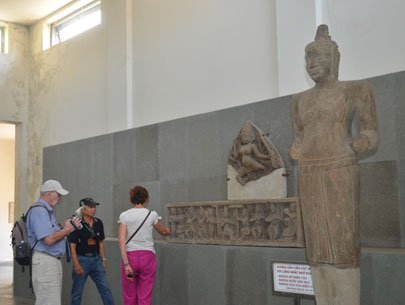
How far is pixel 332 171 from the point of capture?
13.0 feet

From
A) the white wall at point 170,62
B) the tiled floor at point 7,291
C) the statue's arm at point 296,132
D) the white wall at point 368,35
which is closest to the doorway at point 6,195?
the tiled floor at point 7,291

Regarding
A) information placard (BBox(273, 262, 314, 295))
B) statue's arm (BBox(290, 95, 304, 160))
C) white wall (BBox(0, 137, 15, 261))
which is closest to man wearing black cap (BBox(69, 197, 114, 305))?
information placard (BBox(273, 262, 314, 295))

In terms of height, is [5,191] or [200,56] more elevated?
[200,56]

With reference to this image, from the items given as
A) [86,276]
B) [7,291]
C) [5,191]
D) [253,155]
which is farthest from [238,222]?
[5,191]

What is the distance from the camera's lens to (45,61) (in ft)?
40.5

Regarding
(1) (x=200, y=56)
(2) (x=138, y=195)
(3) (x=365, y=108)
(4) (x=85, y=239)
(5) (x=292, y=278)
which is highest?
(1) (x=200, y=56)

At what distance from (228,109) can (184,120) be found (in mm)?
947

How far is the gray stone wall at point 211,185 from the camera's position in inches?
223

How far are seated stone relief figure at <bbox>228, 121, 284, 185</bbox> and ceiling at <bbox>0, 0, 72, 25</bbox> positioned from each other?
6639mm

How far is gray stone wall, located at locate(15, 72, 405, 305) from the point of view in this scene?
5668 mm

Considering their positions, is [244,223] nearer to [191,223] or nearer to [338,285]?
[191,223]

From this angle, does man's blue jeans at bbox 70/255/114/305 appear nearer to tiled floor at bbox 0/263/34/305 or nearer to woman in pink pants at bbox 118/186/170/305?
woman in pink pants at bbox 118/186/170/305

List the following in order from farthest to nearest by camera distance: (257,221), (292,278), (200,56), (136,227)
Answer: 1. (200,56)
2. (257,221)
3. (136,227)
4. (292,278)

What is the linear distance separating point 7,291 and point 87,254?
575cm
